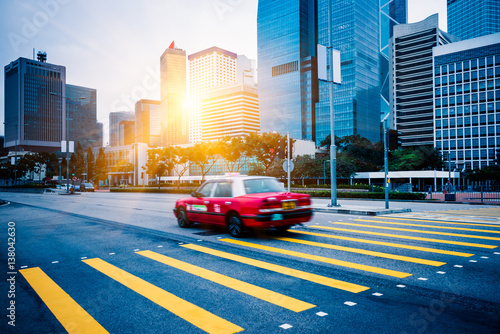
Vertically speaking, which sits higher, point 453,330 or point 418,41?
point 418,41

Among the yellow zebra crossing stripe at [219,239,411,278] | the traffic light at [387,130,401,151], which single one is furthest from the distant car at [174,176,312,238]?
the traffic light at [387,130,401,151]

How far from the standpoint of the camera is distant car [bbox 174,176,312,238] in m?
8.99

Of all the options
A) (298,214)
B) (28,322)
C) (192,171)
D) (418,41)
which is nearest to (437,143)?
(418,41)

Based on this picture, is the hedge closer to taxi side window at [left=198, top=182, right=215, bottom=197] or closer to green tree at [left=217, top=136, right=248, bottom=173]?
green tree at [left=217, top=136, right=248, bottom=173]

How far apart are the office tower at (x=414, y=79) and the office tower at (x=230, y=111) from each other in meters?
66.9

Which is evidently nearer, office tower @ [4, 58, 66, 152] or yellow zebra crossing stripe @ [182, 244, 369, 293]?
yellow zebra crossing stripe @ [182, 244, 369, 293]

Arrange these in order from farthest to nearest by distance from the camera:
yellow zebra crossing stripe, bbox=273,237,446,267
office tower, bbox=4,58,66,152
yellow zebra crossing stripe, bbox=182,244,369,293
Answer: office tower, bbox=4,58,66,152, yellow zebra crossing stripe, bbox=273,237,446,267, yellow zebra crossing stripe, bbox=182,244,369,293

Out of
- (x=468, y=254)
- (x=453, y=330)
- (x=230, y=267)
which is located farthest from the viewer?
(x=468, y=254)

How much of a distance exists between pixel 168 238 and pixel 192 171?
111 m

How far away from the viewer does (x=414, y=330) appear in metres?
3.61

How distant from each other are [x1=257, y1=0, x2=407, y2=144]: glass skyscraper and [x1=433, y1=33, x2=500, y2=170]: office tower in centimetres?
2665

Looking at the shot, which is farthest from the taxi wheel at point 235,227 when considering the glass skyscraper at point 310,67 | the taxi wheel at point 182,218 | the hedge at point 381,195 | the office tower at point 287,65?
the office tower at point 287,65

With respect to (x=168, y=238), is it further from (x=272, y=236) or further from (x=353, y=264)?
(x=353, y=264)

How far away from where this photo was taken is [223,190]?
10242mm
